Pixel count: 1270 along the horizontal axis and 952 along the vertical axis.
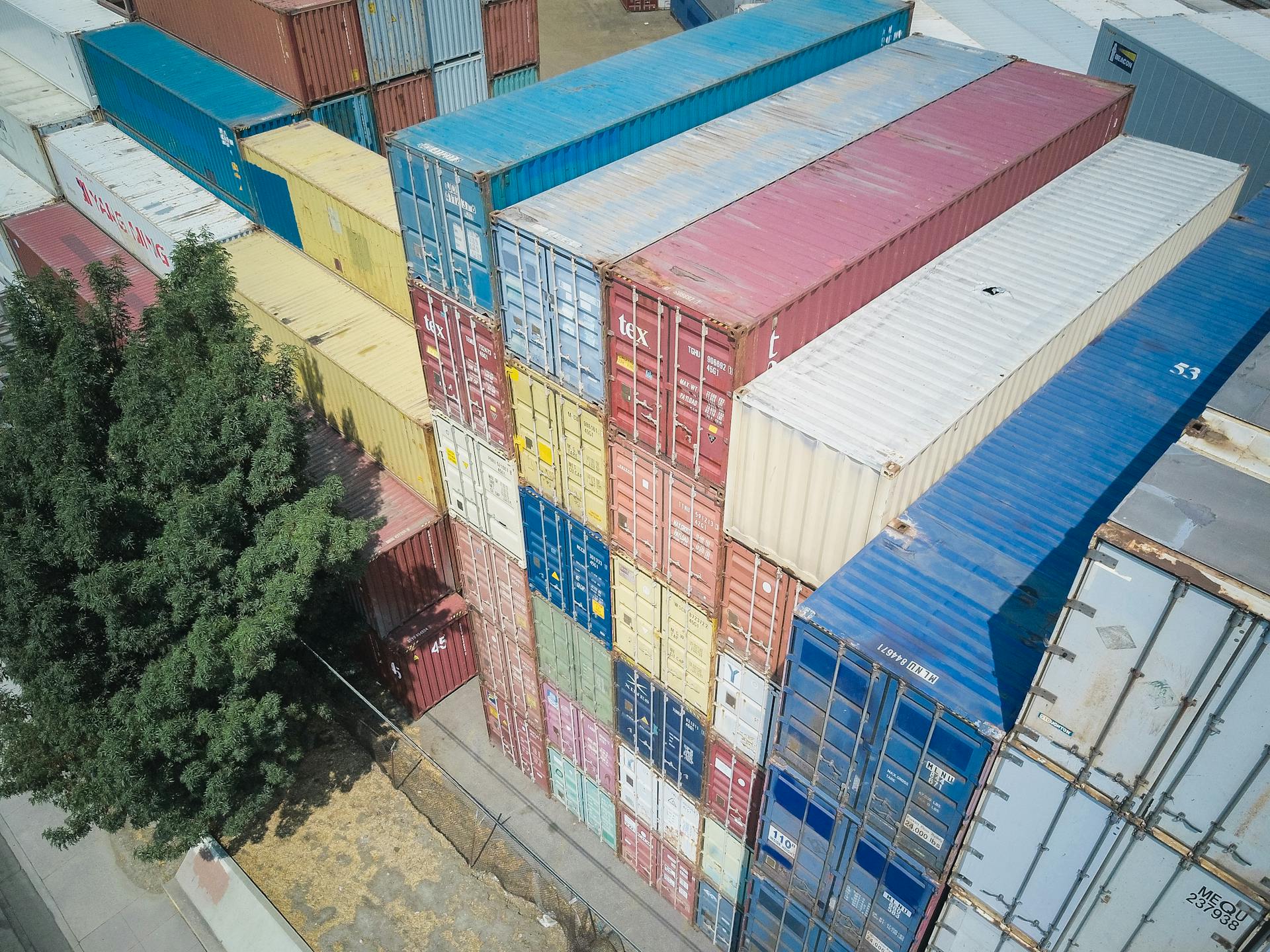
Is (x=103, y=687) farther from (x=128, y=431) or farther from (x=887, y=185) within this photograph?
(x=887, y=185)

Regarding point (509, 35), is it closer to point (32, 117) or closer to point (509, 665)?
point (32, 117)

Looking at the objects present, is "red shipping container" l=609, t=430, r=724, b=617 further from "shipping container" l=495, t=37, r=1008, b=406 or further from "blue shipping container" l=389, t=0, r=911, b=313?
"blue shipping container" l=389, t=0, r=911, b=313

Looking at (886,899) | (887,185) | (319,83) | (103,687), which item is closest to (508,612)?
(103,687)

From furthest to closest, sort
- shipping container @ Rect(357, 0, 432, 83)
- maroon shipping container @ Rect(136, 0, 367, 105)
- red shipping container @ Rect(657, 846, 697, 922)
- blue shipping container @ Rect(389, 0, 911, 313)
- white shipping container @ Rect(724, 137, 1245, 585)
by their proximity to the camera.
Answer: shipping container @ Rect(357, 0, 432, 83) → maroon shipping container @ Rect(136, 0, 367, 105) → red shipping container @ Rect(657, 846, 697, 922) → blue shipping container @ Rect(389, 0, 911, 313) → white shipping container @ Rect(724, 137, 1245, 585)

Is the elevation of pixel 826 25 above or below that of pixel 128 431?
above

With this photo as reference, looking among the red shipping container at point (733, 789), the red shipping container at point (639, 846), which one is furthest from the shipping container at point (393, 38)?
the red shipping container at point (639, 846)

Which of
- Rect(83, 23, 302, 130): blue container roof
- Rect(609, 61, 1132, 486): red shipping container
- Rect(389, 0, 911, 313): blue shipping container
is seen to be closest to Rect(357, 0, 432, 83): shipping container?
Rect(83, 23, 302, 130): blue container roof
